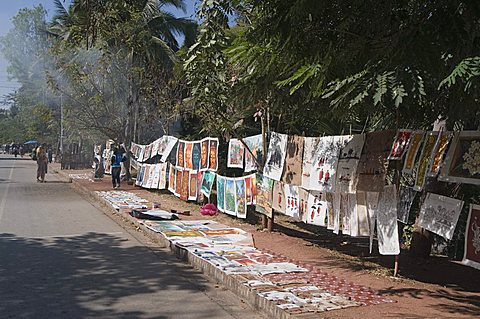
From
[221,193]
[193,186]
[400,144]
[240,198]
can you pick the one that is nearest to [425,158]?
[400,144]

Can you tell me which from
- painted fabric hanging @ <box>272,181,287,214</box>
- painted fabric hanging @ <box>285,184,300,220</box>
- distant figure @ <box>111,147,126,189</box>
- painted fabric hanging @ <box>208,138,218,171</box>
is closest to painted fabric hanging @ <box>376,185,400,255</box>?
painted fabric hanging @ <box>285,184,300,220</box>

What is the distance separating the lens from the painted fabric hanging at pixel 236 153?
1300 cm

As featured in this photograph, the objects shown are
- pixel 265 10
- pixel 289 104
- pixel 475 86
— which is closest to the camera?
pixel 475 86

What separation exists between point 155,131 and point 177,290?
22.7 meters

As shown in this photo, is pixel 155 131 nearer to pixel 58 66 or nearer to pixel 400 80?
pixel 58 66

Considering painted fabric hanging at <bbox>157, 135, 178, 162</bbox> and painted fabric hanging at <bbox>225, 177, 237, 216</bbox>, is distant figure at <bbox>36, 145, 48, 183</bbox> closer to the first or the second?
painted fabric hanging at <bbox>157, 135, 178, 162</bbox>

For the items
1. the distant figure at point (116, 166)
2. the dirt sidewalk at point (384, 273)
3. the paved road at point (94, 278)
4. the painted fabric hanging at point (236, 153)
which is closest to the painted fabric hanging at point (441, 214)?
the dirt sidewalk at point (384, 273)

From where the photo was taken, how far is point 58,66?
25188 millimetres

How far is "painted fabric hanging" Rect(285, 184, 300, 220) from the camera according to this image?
33.9ft

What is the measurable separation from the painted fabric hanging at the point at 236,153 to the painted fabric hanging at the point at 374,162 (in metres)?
4.92

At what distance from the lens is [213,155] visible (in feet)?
49.5

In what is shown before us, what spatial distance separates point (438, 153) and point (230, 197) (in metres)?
7.20

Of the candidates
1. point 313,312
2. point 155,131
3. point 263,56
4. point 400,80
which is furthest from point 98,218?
point 155,131

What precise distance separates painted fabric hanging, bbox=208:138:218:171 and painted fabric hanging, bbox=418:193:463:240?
822 centimetres
